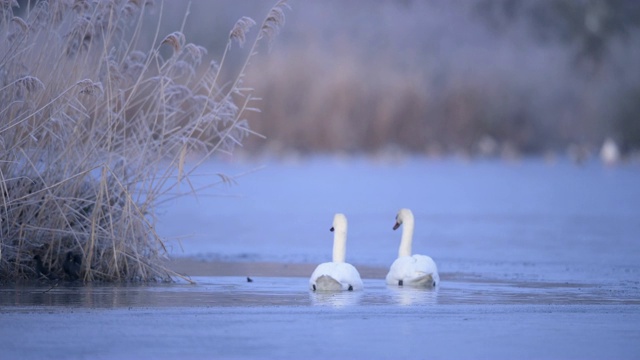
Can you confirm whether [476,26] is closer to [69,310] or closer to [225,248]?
[225,248]

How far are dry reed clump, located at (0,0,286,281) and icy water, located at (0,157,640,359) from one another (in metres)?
0.44

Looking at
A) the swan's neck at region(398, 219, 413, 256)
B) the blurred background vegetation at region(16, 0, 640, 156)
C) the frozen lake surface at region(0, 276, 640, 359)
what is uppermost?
the blurred background vegetation at region(16, 0, 640, 156)

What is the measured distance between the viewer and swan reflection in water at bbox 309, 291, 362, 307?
8.70 m

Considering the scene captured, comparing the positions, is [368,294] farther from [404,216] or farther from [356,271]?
[404,216]

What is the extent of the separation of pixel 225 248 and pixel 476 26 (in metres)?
29.3

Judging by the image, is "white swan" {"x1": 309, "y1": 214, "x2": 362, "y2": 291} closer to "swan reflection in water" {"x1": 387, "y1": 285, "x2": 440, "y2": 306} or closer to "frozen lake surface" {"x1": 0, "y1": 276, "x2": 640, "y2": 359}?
"frozen lake surface" {"x1": 0, "y1": 276, "x2": 640, "y2": 359}

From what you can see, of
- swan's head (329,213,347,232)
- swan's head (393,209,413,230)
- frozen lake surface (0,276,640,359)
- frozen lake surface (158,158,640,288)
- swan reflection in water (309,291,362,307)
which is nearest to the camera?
frozen lake surface (0,276,640,359)

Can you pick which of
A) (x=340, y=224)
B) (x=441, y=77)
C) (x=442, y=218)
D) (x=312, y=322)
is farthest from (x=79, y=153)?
(x=441, y=77)

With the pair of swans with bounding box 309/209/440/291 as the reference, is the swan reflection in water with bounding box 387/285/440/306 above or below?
below

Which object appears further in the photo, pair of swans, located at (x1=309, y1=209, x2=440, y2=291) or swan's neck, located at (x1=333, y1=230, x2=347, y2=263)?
swan's neck, located at (x1=333, y1=230, x2=347, y2=263)

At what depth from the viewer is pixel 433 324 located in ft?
25.3

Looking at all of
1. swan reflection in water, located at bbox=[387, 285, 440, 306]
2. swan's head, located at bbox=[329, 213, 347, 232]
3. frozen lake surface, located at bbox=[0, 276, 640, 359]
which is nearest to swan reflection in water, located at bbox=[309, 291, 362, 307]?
frozen lake surface, located at bbox=[0, 276, 640, 359]

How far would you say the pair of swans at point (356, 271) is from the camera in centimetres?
941

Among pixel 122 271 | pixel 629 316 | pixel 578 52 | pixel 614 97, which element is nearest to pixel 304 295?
pixel 122 271
